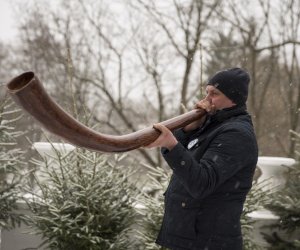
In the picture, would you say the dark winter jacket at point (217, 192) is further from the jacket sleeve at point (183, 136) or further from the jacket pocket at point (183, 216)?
the jacket sleeve at point (183, 136)

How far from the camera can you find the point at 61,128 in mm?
1757

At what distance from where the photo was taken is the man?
86.8 inches

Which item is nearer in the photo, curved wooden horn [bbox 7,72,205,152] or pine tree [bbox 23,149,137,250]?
curved wooden horn [bbox 7,72,205,152]

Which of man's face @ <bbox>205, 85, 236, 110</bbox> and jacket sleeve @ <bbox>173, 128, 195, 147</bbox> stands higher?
man's face @ <bbox>205, 85, 236, 110</bbox>

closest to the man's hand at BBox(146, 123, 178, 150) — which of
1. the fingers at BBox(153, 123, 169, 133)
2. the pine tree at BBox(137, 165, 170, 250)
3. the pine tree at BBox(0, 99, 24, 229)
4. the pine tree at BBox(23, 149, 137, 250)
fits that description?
the fingers at BBox(153, 123, 169, 133)

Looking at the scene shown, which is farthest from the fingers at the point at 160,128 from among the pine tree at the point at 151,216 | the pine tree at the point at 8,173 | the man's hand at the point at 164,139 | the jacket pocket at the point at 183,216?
the pine tree at the point at 8,173

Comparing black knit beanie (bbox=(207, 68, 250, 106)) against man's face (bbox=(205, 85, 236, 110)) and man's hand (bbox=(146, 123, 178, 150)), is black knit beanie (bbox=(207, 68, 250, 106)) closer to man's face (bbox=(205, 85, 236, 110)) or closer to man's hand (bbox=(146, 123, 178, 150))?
man's face (bbox=(205, 85, 236, 110))

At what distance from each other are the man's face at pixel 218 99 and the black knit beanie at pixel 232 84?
0.6 inches

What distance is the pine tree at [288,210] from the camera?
513 cm

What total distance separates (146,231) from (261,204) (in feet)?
4.13

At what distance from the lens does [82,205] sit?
4633 millimetres

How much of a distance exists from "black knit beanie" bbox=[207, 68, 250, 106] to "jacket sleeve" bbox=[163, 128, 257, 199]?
205 millimetres

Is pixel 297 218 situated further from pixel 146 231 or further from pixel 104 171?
pixel 104 171

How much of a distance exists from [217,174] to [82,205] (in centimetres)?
271
